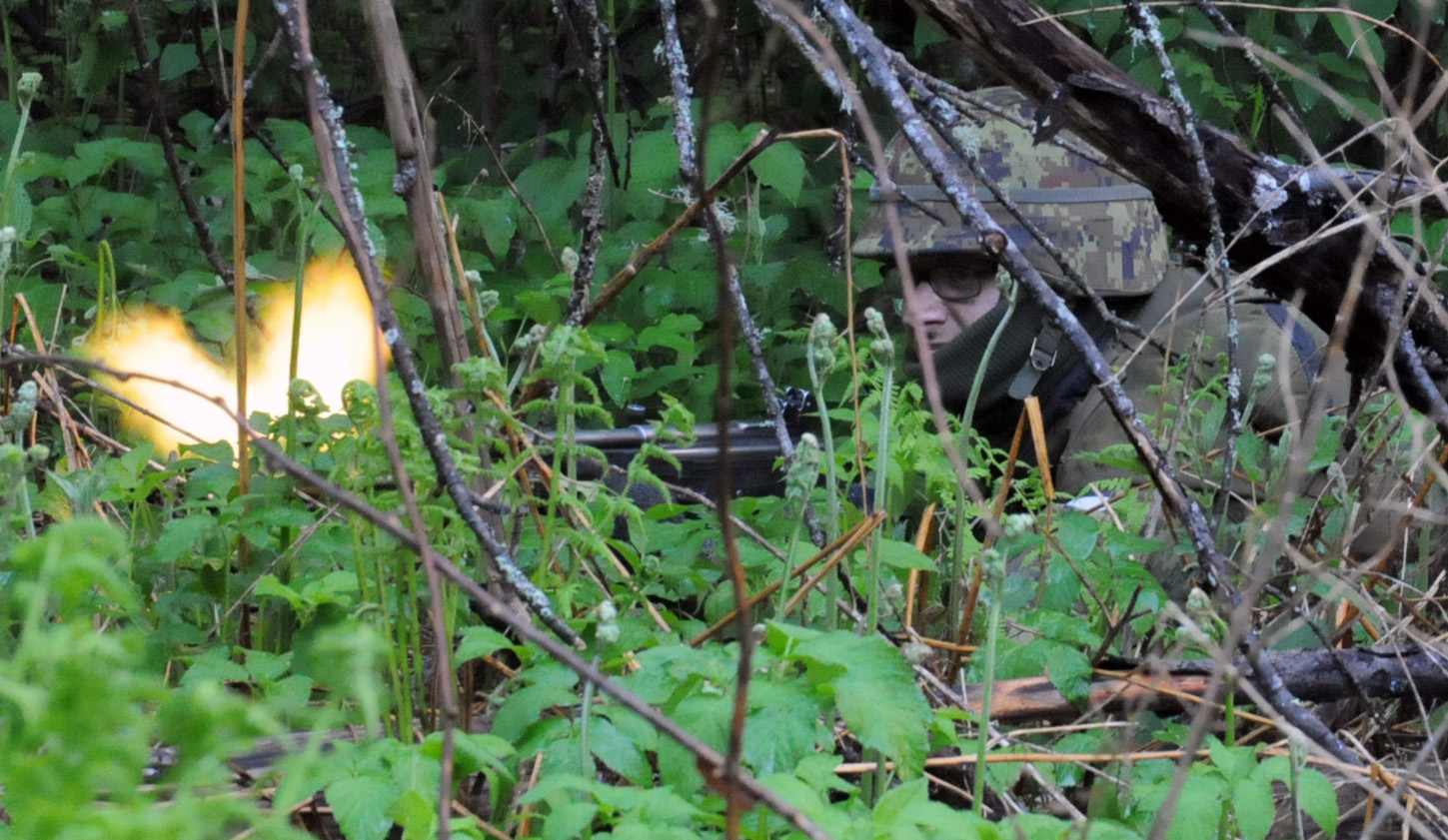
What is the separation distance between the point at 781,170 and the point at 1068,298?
2.65ft

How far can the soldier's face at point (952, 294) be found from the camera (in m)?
3.52

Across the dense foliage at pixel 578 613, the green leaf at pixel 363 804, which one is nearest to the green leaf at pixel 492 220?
the dense foliage at pixel 578 613

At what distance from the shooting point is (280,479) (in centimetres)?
145

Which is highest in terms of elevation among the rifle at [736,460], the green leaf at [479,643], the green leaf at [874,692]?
the green leaf at [479,643]

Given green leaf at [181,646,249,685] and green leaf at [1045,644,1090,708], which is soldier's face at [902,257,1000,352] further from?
green leaf at [181,646,249,685]

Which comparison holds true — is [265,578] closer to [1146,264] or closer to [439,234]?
[439,234]

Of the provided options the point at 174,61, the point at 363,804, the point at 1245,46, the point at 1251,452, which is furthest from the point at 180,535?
the point at 174,61

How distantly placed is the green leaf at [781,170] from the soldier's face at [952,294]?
1.20ft

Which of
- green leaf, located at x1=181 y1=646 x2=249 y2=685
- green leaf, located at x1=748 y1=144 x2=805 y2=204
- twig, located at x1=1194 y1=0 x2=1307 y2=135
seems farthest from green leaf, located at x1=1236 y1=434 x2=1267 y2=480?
green leaf, located at x1=748 y1=144 x2=805 y2=204

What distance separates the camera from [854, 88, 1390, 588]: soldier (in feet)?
10.3

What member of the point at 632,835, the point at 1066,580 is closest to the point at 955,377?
the point at 1066,580

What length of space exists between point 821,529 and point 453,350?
43 centimetres

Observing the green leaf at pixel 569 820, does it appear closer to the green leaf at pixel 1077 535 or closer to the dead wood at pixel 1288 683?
the dead wood at pixel 1288 683

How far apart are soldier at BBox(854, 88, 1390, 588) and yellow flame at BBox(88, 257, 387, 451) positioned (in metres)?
1.40
